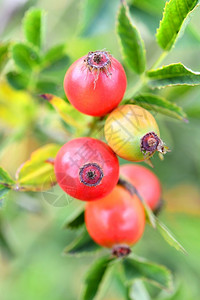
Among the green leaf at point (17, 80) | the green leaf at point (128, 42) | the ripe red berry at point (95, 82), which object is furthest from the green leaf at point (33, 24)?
the ripe red berry at point (95, 82)

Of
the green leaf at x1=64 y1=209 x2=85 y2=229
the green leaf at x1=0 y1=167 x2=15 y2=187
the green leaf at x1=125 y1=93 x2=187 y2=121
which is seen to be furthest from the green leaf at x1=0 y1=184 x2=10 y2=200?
the green leaf at x1=125 y1=93 x2=187 y2=121

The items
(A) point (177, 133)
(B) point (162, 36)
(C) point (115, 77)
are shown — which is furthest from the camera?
(A) point (177, 133)

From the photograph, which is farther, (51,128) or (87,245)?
(51,128)

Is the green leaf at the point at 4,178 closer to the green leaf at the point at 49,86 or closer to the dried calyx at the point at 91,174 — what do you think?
the dried calyx at the point at 91,174

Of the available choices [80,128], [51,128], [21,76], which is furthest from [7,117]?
[80,128]

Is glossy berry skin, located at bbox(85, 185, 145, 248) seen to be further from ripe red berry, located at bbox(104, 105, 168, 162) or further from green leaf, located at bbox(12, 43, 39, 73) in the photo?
green leaf, located at bbox(12, 43, 39, 73)

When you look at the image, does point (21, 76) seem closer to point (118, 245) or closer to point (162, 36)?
point (162, 36)
